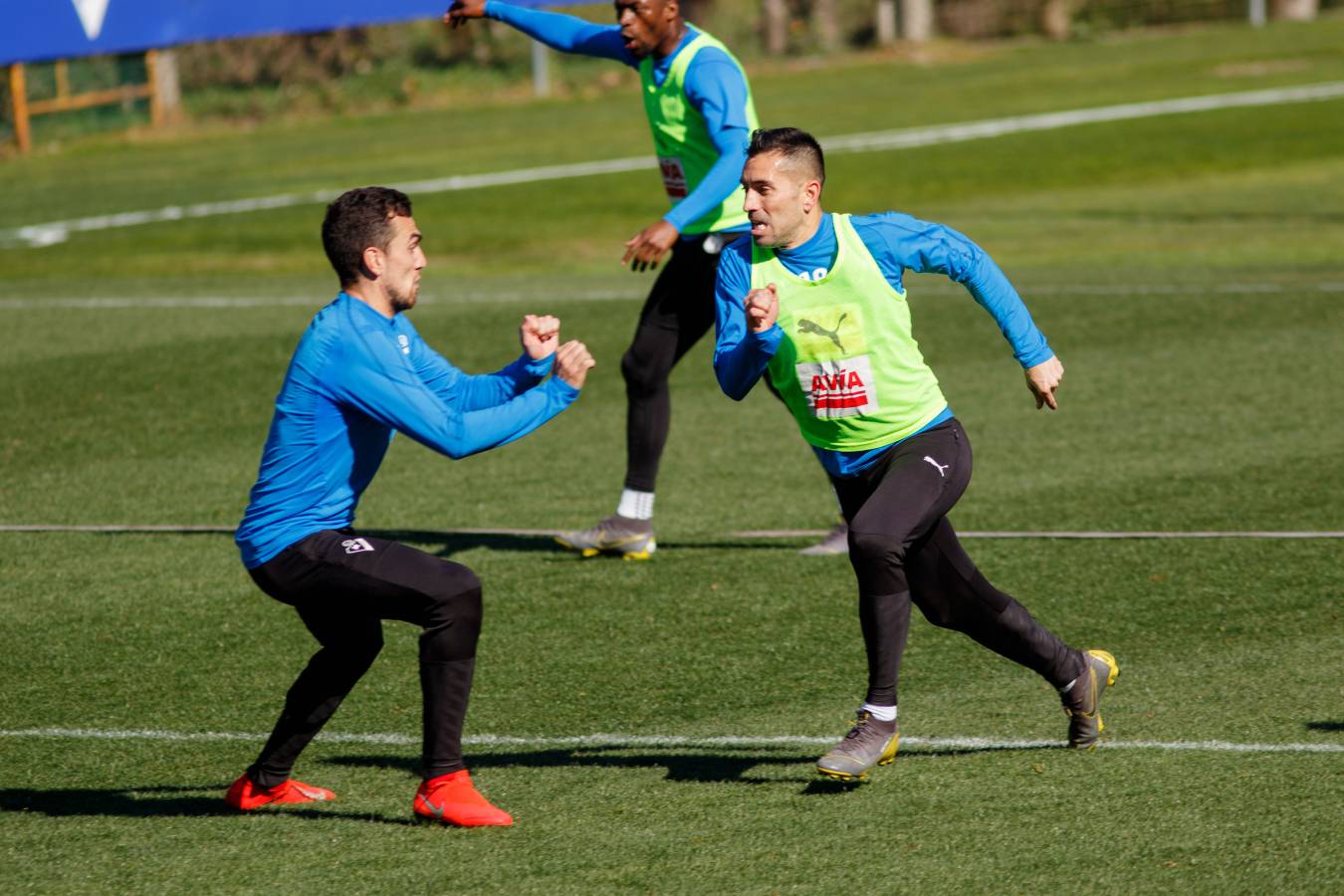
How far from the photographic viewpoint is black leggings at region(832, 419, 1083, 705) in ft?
19.1

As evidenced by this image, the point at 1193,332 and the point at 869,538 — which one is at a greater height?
the point at 869,538

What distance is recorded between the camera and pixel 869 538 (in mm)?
5785

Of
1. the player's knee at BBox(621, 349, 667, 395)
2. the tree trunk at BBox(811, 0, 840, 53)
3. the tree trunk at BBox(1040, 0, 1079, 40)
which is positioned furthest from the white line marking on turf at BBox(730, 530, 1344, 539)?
the tree trunk at BBox(1040, 0, 1079, 40)

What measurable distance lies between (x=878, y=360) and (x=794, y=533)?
11.5 feet

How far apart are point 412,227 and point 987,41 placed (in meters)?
44.0

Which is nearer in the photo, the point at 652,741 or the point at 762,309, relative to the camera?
the point at 762,309

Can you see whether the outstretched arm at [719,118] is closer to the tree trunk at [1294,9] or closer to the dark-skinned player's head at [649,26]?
the dark-skinned player's head at [649,26]

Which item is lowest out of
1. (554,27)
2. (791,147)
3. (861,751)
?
(861,751)

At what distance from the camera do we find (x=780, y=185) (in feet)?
19.6

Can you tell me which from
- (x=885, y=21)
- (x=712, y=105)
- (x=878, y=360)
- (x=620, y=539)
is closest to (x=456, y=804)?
(x=878, y=360)

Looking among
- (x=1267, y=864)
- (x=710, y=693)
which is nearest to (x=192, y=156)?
(x=710, y=693)

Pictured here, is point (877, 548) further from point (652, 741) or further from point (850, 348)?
point (652, 741)

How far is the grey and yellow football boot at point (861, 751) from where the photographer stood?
5707 millimetres

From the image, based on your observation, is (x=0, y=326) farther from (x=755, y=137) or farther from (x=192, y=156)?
(x=192, y=156)
